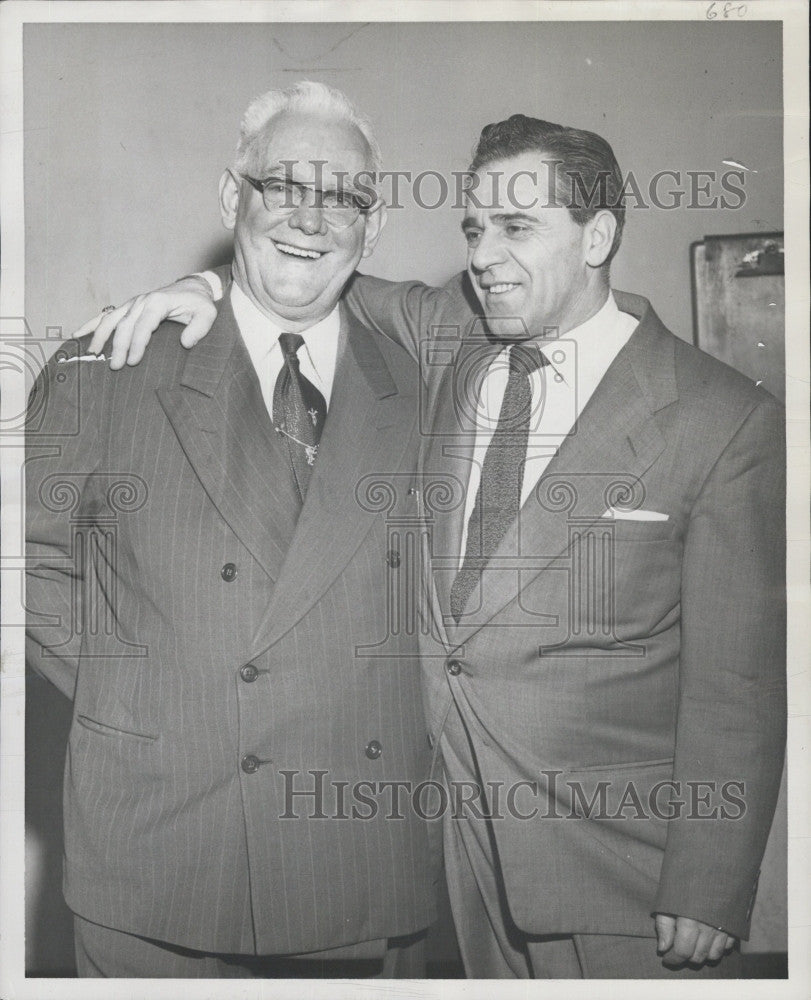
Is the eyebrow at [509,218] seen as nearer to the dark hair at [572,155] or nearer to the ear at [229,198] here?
the dark hair at [572,155]

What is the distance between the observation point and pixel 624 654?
6.81 feet

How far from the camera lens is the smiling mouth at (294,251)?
209 cm

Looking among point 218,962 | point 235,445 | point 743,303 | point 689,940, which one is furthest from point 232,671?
point 743,303

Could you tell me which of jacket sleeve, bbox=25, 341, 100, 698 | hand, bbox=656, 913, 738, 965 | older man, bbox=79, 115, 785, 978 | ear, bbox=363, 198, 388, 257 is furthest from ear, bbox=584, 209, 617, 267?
hand, bbox=656, 913, 738, 965

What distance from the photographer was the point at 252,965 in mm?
2117

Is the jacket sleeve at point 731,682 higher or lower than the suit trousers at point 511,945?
higher

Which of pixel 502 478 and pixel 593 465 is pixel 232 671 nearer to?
pixel 502 478

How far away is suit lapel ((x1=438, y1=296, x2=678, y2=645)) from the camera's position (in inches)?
81.7

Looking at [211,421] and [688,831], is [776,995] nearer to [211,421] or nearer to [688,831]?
[688,831]

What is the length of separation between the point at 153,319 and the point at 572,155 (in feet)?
2.76

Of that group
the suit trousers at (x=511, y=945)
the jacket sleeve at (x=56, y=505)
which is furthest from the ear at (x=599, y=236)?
the suit trousers at (x=511, y=945)

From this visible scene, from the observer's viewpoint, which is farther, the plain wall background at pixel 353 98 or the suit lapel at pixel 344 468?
the plain wall background at pixel 353 98

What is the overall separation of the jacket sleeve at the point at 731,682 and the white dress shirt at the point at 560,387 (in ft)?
0.91

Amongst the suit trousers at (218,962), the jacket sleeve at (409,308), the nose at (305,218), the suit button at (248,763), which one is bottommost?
the suit trousers at (218,962)
